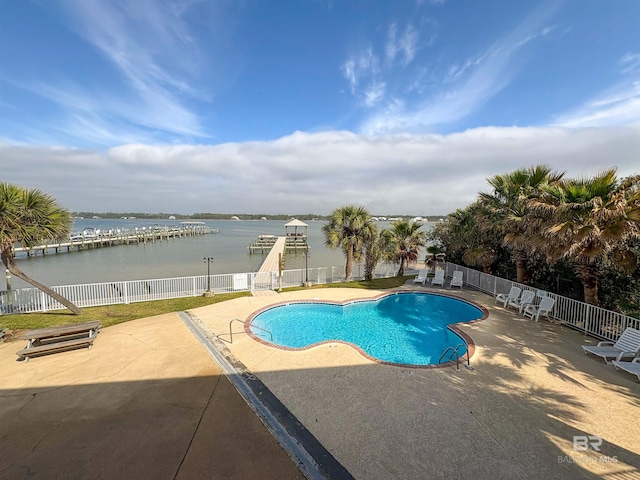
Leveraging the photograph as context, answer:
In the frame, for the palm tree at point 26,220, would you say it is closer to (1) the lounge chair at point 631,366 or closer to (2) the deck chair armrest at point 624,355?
(1) the lounge chair at point 631,366

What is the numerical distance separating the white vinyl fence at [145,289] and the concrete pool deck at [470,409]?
610 cm

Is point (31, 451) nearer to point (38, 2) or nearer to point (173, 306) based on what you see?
point (173, 306)

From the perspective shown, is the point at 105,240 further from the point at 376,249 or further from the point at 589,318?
the point at 589,318

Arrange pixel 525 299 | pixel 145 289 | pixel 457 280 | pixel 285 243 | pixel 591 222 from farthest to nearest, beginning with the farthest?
pixel 285 243 < pixel 457 280 < pixel 145 289 < pixel 525 299 < pixel 591 222

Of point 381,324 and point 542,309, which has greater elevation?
point 542,309

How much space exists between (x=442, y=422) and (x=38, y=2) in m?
15.0

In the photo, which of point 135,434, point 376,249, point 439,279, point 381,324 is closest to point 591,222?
point 381,324

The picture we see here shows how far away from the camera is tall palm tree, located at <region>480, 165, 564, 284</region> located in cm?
1039

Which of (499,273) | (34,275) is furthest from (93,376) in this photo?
(34,275)

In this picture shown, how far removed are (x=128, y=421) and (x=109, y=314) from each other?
7230 mm

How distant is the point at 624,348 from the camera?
6.38 meters

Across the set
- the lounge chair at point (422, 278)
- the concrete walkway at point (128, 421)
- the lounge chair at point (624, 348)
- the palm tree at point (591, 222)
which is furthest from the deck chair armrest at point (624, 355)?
the lounge chair at point (422, 278)

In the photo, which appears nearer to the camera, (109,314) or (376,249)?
(109,314)

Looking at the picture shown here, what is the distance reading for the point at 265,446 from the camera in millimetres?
3822
